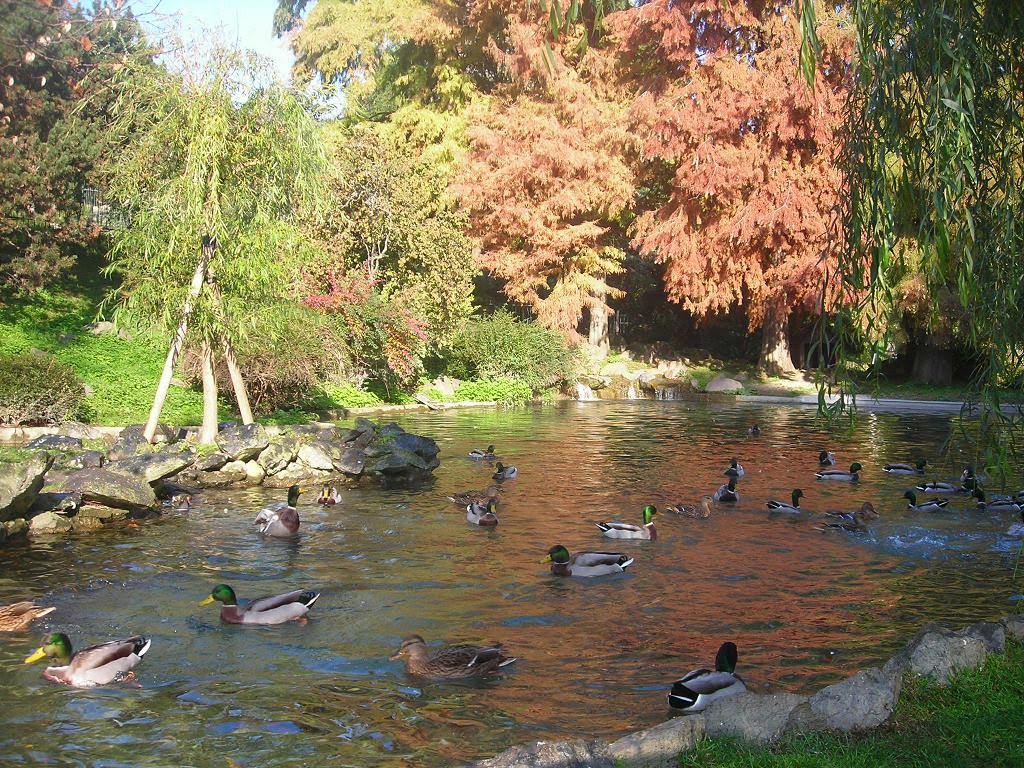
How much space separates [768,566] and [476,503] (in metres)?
4.36

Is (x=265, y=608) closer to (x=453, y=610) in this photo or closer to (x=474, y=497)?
(x=453, y=610)

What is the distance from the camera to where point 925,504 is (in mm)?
14617

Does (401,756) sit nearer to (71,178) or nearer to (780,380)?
(71,178)

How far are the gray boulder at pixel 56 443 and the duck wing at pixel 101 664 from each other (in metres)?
8.12

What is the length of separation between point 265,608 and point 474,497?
18.7 feet

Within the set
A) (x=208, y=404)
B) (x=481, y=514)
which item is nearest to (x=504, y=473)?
(x=481, y=514)

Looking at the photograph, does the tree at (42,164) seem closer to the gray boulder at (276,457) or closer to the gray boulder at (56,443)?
the gray boulder at (56,443)

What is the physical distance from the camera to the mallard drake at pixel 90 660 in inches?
291

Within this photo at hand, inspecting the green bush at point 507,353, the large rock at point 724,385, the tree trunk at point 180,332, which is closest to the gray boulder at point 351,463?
the tree trunk at point 180,332

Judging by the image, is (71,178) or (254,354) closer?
(254,354)

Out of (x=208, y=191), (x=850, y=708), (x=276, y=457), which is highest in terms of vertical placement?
(x=208, y=191)

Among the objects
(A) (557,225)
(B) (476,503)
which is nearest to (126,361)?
(B) (476,503)

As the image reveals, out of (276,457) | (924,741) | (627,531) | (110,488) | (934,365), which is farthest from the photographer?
(934,365)

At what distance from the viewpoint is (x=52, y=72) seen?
2697 cm
